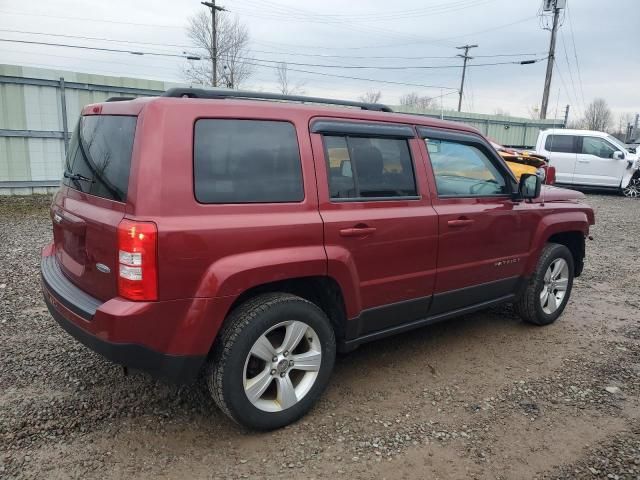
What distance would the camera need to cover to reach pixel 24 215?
377 inches

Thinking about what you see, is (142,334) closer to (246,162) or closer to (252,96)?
(246,162)

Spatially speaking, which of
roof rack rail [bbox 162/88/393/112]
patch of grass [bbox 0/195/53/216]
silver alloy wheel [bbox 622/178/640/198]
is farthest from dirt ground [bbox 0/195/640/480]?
silver alloy wheel [bbox 622/178/640/198]

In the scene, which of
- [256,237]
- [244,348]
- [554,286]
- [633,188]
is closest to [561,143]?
[633,188]

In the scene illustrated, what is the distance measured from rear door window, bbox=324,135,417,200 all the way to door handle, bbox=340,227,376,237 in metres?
0.21

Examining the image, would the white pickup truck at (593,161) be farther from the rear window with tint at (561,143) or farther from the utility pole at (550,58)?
the utility pole at (550,58)

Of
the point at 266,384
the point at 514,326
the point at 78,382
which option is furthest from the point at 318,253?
the point at 514,326

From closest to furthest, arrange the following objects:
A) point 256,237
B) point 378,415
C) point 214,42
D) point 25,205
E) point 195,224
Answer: point 195,224, point 256,237, point 378,415, point 25,205, point 214,42

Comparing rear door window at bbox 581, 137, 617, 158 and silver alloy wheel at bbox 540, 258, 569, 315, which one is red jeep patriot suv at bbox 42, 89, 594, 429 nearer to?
silver alloy wheel at bbox 540, 258, 569, 315

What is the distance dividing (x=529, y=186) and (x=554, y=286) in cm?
118

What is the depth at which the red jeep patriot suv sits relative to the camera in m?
2.59

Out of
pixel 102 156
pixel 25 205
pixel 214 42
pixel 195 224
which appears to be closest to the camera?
pixel 195 224

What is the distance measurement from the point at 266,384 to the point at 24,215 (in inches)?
332

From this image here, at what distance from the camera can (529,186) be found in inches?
171

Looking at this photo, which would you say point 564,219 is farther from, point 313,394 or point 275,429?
point 275,429
